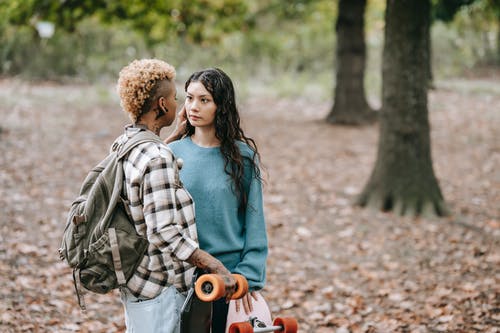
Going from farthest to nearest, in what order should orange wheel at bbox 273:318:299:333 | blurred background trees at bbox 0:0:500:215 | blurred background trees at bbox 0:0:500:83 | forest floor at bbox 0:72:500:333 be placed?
blurred background trees at bbox 0:0:500:83 < blurred background trees at bbox 0:0:500:215 < forest floor at bbox 0:72:500:333 < orange wheel at bbox 273:318:299:333

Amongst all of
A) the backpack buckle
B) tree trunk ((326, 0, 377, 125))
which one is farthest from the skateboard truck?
tree trunk ((326, 0, 377, 125))

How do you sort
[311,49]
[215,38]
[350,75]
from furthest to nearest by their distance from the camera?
[311,49] < [215,38] < [350,75]

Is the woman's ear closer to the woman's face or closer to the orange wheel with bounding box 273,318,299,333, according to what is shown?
the woman's face

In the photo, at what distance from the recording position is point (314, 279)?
5840 millimetres

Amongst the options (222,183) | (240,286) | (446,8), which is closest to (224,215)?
(222,183)

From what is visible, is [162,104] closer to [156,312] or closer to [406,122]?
[156,312]

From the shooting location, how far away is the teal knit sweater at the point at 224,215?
2660 millimetres

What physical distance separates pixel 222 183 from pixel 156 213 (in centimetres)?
47

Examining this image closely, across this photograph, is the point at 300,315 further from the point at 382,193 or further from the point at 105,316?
the point at 382,193

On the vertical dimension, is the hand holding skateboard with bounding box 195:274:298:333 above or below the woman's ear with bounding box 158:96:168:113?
below

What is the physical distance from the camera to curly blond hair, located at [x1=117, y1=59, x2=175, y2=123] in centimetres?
244

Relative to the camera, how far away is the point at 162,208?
2297mm

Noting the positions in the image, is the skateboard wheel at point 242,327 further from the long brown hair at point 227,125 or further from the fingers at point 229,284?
the long brown hair at point 227,125

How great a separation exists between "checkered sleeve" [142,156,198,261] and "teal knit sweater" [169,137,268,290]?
13.2 inches
